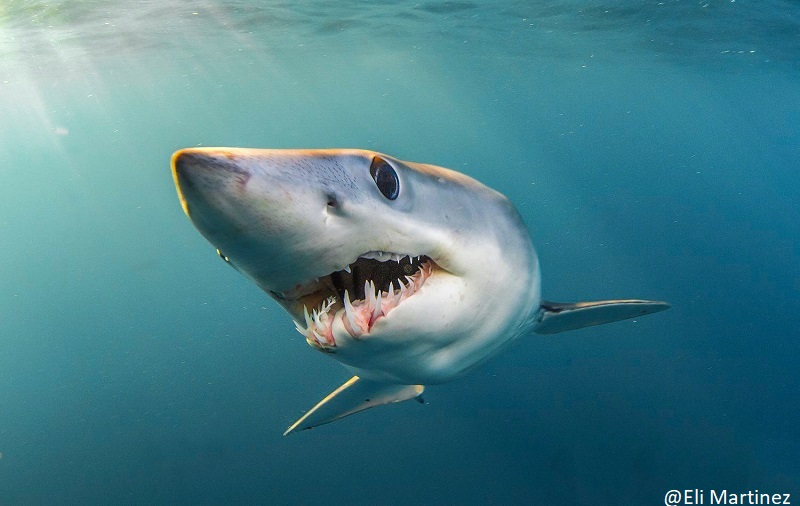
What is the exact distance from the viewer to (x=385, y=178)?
1777mm

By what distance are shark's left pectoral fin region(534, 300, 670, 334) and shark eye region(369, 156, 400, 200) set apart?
6.60 feet

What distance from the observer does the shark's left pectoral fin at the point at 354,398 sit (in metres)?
4.07

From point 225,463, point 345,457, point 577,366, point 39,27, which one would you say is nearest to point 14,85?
point 39,27

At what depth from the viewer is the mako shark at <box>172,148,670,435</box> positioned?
4.62 ft

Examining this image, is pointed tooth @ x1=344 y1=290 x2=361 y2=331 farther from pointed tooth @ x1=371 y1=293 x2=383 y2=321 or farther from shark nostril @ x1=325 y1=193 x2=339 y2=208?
shark nostril @ x1=325 y1=193 x2=339 y2=208

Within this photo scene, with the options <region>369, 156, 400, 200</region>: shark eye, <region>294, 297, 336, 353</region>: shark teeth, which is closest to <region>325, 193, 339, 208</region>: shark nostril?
<region>369, 156, 400, 200</region>: shark eye

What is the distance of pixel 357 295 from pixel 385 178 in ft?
1.64

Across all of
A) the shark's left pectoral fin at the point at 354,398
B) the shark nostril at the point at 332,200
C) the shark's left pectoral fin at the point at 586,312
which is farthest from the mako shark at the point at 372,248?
the shark's left pectoral fin at the point at 354,398

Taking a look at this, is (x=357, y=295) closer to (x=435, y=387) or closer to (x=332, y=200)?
(x=332, y=200)

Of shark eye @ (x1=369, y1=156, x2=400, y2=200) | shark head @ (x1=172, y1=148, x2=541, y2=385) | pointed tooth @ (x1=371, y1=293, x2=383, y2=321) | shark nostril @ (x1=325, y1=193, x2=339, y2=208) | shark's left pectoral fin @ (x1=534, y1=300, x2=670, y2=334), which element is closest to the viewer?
shark head @ (x1=172, y1=148, x2=541, y2=385)

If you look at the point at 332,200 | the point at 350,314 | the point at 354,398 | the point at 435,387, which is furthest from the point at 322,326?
the point at 435,387

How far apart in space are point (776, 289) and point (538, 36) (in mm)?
14030

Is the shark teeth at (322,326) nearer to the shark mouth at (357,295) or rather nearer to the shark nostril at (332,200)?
the shark mouth at (357,295)

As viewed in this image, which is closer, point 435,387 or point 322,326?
point 322,326
